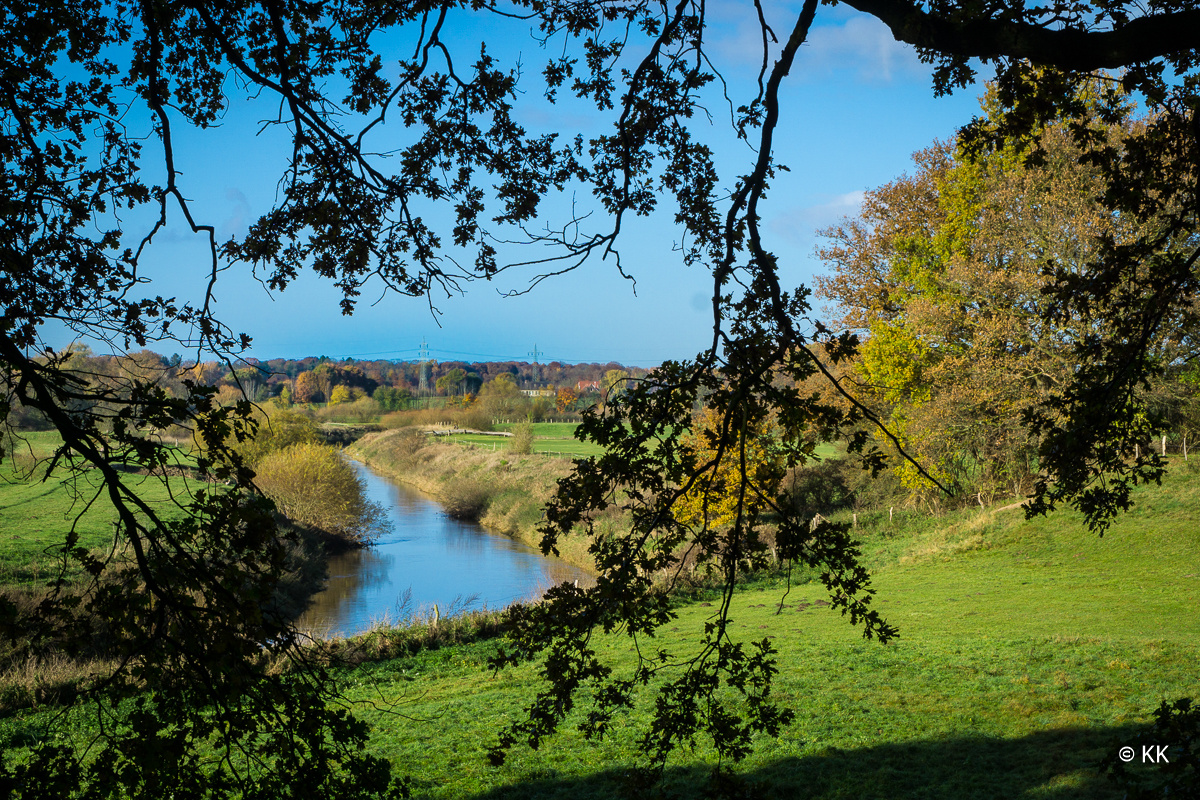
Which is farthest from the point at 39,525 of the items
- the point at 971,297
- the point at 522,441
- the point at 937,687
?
the point at 971,297

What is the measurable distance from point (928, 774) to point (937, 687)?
300 centimetres

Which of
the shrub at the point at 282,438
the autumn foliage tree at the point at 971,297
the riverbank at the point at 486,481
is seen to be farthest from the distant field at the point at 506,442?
the autumn foliage tree at the point at 971,297

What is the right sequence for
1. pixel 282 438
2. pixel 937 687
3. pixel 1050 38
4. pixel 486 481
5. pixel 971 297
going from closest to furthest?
pixel 1050 38 → pixel 937 687 → pixel 971 297 → pixel 282 438 → pixel 486 481

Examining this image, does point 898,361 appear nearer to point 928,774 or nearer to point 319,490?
point 928,774

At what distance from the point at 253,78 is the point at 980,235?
21.9 metres

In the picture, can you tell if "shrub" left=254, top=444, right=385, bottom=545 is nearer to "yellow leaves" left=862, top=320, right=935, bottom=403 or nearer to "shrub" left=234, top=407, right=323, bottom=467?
"shrub" left=234, top=407, right=323, bottom=467

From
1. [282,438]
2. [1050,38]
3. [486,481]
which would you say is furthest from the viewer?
[486,481]

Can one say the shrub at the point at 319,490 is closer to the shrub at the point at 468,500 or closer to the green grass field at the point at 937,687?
the shrub at the point at 468,500

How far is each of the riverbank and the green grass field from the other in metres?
12.0

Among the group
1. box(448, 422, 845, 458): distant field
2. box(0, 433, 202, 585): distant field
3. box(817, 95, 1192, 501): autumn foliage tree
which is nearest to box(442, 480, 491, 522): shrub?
box(448, 422, 845, 458): distant field

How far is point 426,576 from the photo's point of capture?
1097 inches

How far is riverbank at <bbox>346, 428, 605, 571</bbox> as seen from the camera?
114 ft

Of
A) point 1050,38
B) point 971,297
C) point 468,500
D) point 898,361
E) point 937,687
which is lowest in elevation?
point 468,500

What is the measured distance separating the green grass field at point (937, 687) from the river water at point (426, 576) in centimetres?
642
